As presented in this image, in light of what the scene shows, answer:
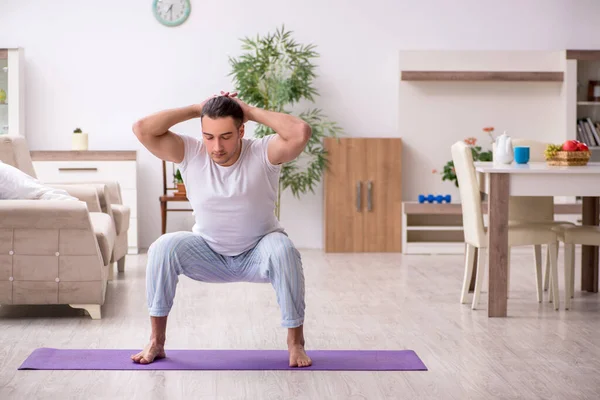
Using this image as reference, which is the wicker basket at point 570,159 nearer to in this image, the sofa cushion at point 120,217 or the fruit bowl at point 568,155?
the fruit bowl at point 568,155

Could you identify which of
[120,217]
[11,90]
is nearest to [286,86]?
[120,217]

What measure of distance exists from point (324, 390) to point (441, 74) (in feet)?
16.4

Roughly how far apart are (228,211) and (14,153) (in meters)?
2.32

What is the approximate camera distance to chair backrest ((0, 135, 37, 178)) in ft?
17.0

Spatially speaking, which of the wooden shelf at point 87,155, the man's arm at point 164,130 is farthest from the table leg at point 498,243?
the wooden shelf at point 87,155

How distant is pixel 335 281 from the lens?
5.82 meters

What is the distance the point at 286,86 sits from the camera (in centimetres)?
716

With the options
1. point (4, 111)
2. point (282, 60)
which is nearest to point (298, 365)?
point (282, 60)

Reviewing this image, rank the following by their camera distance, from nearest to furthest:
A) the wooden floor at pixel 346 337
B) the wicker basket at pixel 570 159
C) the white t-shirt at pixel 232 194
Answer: the wooden floor at pixel 346 337
the white t-shirt at pixel 232 194
the wicker basket at pixel 570 159

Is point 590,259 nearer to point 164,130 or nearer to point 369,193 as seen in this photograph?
point 369,193

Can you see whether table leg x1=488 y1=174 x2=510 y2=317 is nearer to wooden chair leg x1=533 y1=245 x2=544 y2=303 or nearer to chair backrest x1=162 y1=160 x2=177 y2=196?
wooden chair leg x1=533 y1=245 x2=544 y2=303

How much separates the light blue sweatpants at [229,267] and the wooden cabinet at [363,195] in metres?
3.97

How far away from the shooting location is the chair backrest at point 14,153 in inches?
204

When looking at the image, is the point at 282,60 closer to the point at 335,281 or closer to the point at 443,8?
the point at 443,8
